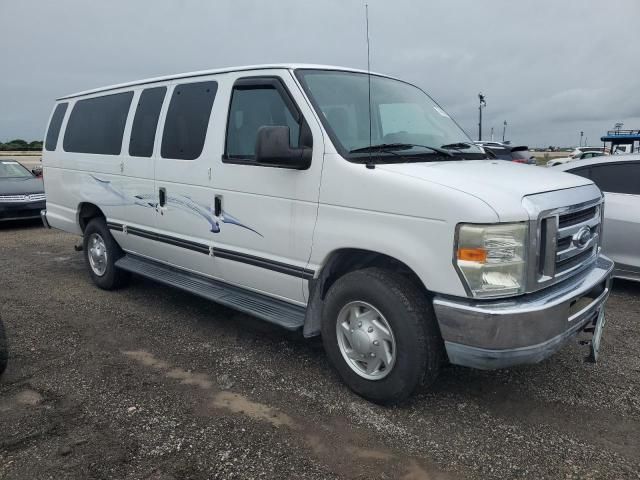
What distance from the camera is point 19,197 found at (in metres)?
10.8

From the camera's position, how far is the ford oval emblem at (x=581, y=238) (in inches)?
132

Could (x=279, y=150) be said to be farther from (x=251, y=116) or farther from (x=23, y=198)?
(x=23, y=198)

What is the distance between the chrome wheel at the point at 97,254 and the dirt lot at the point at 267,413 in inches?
45.7

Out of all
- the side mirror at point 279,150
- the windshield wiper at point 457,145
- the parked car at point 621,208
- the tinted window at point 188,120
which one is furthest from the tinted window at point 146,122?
the parked car at point 621,208

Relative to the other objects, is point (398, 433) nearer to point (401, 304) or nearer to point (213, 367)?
point (401, 304)

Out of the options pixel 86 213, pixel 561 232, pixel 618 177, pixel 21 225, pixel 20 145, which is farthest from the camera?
pixel 20 145

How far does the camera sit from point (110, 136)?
5.77m

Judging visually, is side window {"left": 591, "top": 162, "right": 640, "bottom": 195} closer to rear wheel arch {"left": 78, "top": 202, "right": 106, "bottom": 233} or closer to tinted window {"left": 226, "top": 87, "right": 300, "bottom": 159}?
tinted window {"left": 226, "top": 87, "right": 300, "bottom": 159}

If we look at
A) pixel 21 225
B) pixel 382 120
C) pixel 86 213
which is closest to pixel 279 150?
pixel 382 120

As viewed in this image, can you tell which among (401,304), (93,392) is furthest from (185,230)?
(401,304)

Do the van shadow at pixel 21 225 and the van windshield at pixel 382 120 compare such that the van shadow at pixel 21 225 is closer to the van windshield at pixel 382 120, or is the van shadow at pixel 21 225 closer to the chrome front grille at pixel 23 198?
the chrome front grille at pixel 23 198

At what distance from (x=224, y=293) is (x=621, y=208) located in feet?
14.2

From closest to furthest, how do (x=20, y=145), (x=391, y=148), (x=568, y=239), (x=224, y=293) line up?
(x=568, y=239) → (x=391, y=148) → (x=224, y=293) → (x=20, y=145)

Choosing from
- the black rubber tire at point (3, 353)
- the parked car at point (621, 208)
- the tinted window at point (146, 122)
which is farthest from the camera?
the parked car at point (621, 208)
